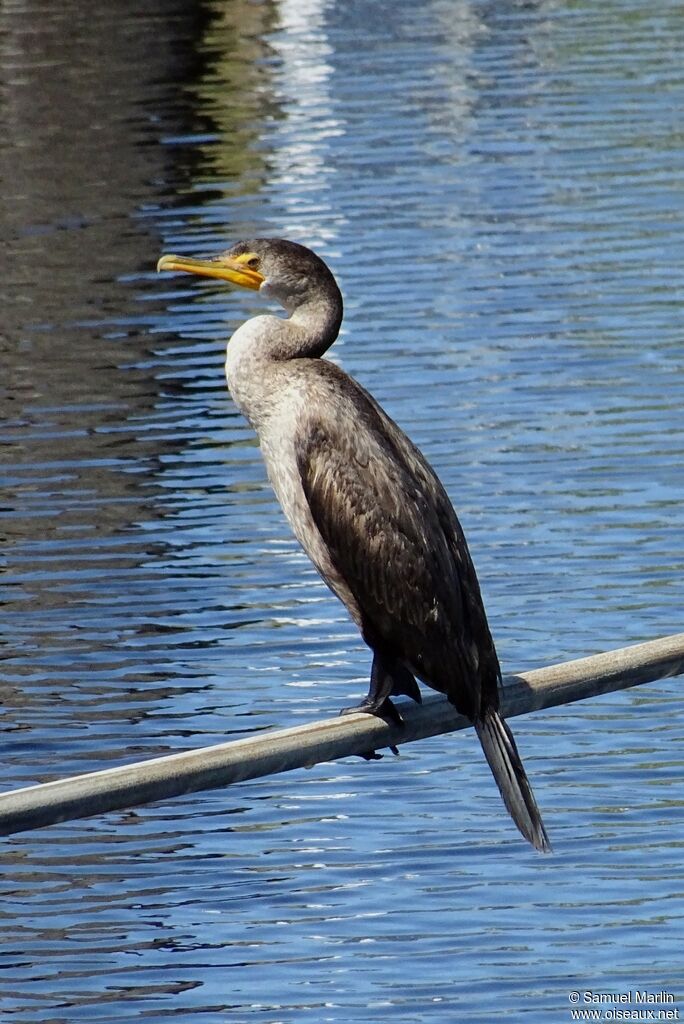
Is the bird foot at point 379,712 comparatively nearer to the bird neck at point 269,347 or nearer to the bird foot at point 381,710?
the bird foot at point 381,710

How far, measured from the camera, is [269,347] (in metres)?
5.20

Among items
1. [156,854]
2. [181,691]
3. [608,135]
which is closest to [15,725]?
[181,691]

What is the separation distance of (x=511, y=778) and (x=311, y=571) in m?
5.69

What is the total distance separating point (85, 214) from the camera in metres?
A: 20.0

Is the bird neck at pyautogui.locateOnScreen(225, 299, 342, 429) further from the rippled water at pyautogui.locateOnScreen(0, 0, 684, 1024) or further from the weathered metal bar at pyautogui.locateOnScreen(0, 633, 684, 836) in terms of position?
the rippled water at pyautogui.locateOnScreen(0, 0, 684, 1024)

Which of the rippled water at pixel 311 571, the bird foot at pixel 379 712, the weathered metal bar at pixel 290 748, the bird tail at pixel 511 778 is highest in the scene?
the weathered metal bar at pixel 290 748

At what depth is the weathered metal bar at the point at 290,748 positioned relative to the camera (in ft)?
12.3

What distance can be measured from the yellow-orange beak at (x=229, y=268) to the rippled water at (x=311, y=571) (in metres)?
2.19

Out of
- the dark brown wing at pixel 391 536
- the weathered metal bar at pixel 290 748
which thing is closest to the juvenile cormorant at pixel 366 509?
the dark brown wing at pixel 391 536

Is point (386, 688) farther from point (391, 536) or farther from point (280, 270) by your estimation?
point (280, 270)

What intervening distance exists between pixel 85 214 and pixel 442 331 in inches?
247

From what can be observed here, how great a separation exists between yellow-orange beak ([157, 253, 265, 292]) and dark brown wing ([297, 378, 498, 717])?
489mm

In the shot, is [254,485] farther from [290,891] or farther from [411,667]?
[411,667]

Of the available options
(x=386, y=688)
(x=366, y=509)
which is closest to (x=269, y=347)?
(x=366, y=509)
